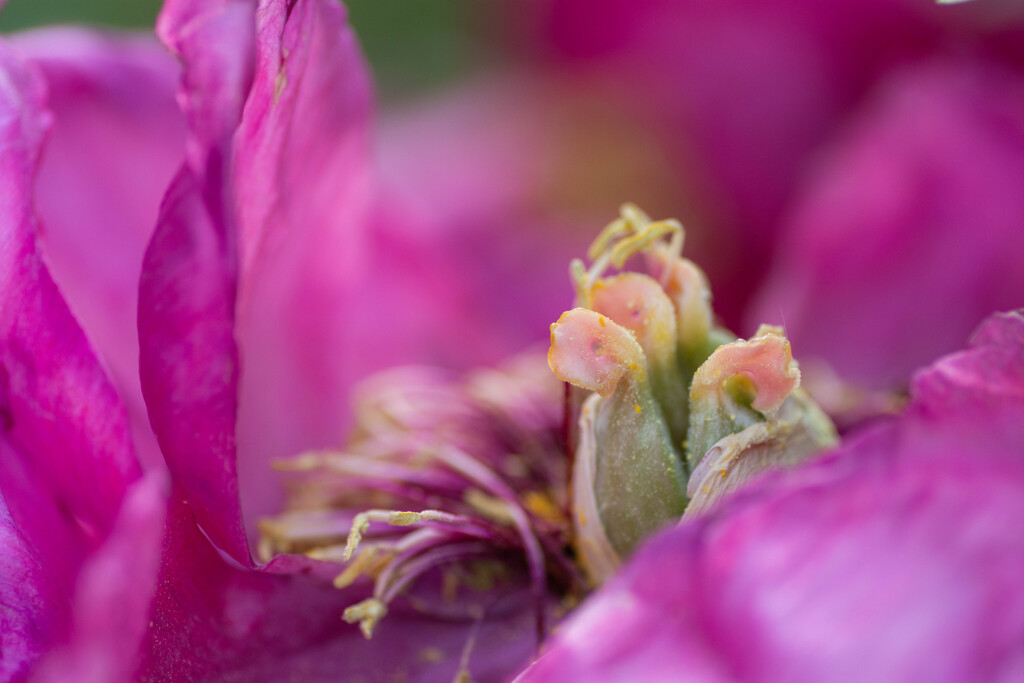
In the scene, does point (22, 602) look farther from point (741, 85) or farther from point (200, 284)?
point (741, 85)

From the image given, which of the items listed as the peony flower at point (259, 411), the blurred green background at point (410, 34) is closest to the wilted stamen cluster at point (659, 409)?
the peony flower at point (259, 411)

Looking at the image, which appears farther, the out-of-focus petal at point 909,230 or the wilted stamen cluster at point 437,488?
the out-of-focus petal at point 909,230

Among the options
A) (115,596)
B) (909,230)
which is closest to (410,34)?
(909,230)

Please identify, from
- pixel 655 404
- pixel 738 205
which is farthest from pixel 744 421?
pixel 738 205

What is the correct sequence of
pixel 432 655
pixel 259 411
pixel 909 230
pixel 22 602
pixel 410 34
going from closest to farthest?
pixel 22 602, pixel 432 655, pixel 259 411, pixel 909 230, pixel 410 34

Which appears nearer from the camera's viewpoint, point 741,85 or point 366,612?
point 366,612

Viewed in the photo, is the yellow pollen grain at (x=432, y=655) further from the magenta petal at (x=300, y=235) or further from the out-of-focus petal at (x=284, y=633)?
the magenta petal at (x=300, y=235)
